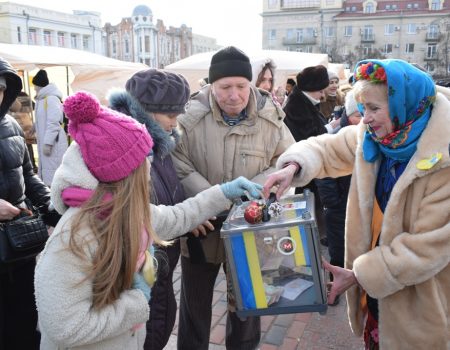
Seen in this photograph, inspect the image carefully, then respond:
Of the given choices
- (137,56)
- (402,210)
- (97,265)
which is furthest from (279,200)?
(137,56)

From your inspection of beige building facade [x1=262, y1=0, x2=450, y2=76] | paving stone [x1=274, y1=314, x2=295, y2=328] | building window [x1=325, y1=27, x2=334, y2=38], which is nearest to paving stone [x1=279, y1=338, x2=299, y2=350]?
paving stone [x1=274, y1=314, x2=295, y2=328]

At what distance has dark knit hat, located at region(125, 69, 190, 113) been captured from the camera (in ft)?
6.69

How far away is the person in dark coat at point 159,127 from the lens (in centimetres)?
203

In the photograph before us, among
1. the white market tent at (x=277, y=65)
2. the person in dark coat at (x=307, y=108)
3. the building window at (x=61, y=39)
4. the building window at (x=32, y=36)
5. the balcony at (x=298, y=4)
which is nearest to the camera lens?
the person in dark coat at (x=307, y=108)

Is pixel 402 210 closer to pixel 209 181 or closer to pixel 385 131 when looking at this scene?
pixel 385 131

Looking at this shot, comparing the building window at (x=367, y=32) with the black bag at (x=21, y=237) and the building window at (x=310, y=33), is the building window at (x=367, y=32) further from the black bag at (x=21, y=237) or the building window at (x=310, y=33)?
the black bag at (x=21, y=237)

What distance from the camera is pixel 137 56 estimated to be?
88.3 m

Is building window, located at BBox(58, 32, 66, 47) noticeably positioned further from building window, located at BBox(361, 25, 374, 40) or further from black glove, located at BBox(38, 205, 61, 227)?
black glove, located at BBox(38, 205, 61, 227)

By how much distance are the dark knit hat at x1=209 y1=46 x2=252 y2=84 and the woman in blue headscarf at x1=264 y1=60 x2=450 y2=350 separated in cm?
78

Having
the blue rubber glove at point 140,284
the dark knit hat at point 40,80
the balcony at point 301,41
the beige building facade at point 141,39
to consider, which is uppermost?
the beige building facade at point 141,39

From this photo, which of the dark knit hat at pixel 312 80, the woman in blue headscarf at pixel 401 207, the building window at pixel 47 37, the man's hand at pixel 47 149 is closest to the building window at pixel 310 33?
the building window at pixel 47 37

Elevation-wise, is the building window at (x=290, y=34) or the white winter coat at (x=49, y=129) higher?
the building window at (x=290, y=34)

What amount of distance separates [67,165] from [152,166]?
2.09ft

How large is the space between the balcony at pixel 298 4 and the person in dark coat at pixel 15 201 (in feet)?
235
